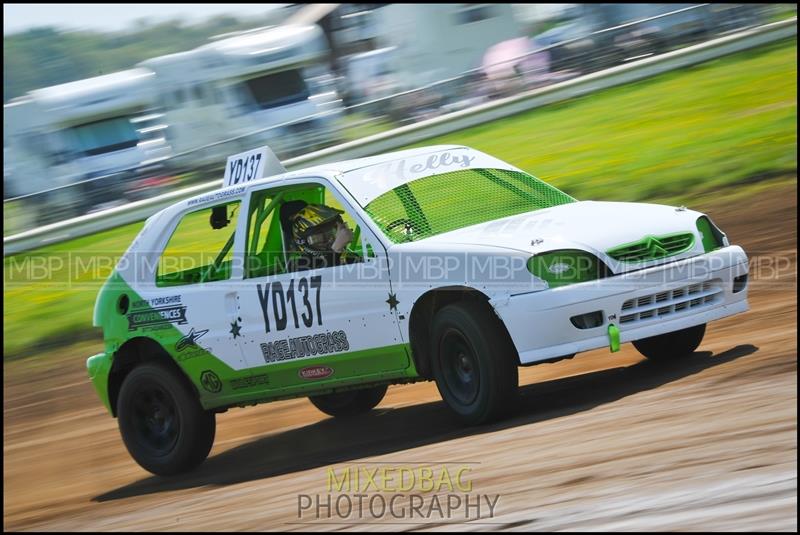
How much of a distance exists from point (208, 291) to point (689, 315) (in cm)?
292

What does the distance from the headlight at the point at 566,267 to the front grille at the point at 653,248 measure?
11cm

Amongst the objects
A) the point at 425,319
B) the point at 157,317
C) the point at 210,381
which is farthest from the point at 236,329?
the point at 425,319

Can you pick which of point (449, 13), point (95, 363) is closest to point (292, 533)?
point (95, 363)

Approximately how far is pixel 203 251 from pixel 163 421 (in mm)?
1248

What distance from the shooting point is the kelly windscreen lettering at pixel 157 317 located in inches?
302

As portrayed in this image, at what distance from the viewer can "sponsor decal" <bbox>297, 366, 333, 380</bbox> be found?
706 centimetres

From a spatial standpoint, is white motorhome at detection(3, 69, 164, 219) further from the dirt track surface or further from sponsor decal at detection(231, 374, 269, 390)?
sponsor decal at detection(231, 374, 269, 390)

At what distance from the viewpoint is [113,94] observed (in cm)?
2239

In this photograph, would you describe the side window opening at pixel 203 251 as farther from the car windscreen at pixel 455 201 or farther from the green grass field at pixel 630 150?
the green grass field at pixel 630 150

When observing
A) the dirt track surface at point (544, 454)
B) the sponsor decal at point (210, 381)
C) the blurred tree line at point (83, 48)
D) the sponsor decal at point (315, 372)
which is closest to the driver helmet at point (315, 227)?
the sponsor decal at point (315, 372)

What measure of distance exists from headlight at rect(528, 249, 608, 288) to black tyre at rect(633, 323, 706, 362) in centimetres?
118

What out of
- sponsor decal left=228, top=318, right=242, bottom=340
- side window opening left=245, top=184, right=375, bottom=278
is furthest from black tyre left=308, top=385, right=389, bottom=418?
side window opening left=245, top=184, right=375, bottom=278

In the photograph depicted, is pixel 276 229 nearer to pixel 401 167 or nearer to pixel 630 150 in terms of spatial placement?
pixel 401 167

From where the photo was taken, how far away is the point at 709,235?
22.4ft
